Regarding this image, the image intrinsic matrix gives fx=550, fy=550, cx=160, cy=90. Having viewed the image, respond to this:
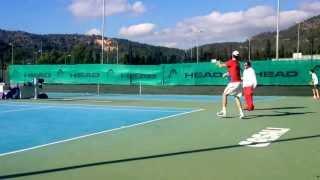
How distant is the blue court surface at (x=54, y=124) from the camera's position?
10.0m

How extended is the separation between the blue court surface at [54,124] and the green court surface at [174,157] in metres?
0.62

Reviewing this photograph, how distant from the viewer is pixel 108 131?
11328mm

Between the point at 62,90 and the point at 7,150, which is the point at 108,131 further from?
the point at 62,90

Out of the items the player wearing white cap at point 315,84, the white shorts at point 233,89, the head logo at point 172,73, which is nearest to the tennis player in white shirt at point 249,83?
the white shorts at point 233,89

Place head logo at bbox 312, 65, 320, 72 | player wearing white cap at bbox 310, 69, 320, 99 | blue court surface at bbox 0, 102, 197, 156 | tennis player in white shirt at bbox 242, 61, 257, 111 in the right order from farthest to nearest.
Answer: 1. head logo at bbox 312, 65, 320, 72
2. player wearing white cap at bbox 310, 69, 320, 99
3. tennis player in white shirt at bbox 242, 61, 257, 111
4. blue court surface at bbox 0, 102, 197, 156

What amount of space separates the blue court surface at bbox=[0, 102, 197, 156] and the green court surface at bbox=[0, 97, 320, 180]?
62 centimetres

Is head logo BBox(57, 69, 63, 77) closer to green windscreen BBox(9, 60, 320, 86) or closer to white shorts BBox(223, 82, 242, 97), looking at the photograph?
green windscreen BBox(9, 60, 320, 86)

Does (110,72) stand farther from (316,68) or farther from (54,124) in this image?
(54,124)

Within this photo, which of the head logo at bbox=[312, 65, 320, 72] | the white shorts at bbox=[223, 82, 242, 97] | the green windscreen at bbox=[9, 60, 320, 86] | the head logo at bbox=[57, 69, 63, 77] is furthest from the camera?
the head logo at bbox=[57, 69, 63, 77]

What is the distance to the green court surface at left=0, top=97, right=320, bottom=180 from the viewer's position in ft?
22.0

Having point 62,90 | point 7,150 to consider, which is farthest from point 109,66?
point 7,150

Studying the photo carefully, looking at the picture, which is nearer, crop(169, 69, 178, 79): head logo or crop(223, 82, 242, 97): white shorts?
crop(223, 82, 242, 97): white shorts

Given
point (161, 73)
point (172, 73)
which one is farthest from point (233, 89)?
point (161, 73)

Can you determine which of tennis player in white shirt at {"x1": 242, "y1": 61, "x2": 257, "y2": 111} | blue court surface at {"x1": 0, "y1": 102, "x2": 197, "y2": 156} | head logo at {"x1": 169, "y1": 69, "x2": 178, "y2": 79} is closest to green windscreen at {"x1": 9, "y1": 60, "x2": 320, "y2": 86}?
head logo at {"x1": 169, "y1": 69, "x2": 178, "y2": 79}
